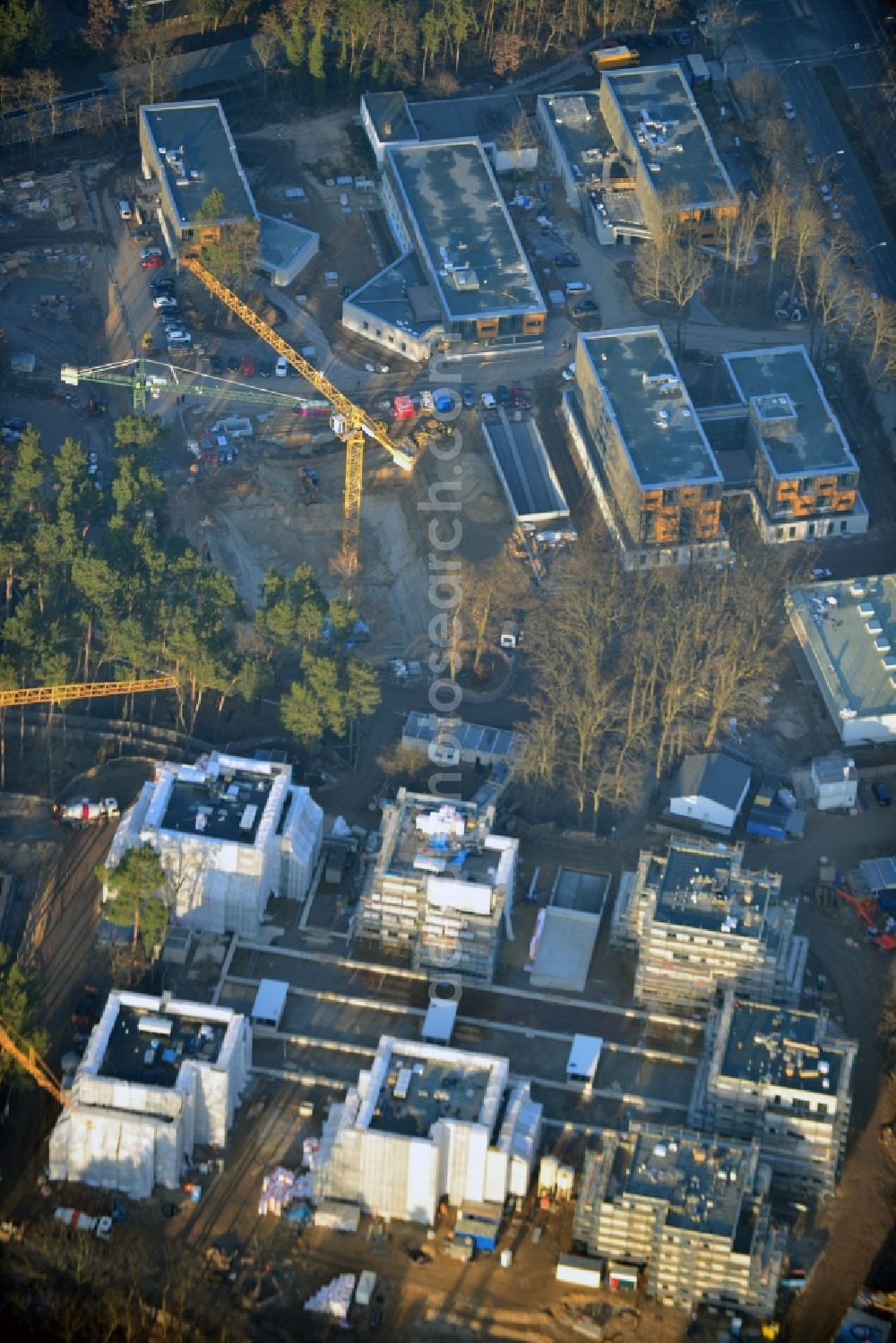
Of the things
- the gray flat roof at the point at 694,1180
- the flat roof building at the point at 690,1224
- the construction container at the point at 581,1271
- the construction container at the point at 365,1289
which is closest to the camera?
the flat roof building at the point at 690,1224

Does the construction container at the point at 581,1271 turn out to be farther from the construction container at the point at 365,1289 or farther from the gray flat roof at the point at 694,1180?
the construction container at the point at 365,1289

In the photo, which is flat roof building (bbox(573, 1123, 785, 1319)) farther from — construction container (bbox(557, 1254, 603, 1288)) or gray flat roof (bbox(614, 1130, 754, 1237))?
construction container (bbox(557, 1254, 603, 1288))

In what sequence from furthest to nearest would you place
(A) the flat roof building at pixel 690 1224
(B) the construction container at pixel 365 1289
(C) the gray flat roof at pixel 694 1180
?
1. (B) the construction container at pixel 365 1289
2. (C) the gray flat roof at pixel 694 1180
3. (A) the flat roof building at pixel 690 1224

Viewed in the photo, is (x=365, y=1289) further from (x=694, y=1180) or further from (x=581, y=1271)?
(x=694, y=1180)

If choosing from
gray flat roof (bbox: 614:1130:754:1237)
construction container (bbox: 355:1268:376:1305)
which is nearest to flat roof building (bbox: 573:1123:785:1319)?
gray flat roof (bbox: 614:1130:754:1237)

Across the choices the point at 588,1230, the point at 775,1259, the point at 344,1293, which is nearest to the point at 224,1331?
the point at 344,1293

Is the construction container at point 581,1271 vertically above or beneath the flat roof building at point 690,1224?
beneath

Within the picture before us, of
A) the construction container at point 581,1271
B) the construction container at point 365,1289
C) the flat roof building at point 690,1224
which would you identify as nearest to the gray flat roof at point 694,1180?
the flat roof building at point 690,1224

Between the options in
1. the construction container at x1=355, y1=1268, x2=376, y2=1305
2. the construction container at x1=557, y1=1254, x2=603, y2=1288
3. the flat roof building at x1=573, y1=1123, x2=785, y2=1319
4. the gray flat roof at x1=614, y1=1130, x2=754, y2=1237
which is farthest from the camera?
the construction container at x1=557, y1=1254, x2=603, y2=1288
